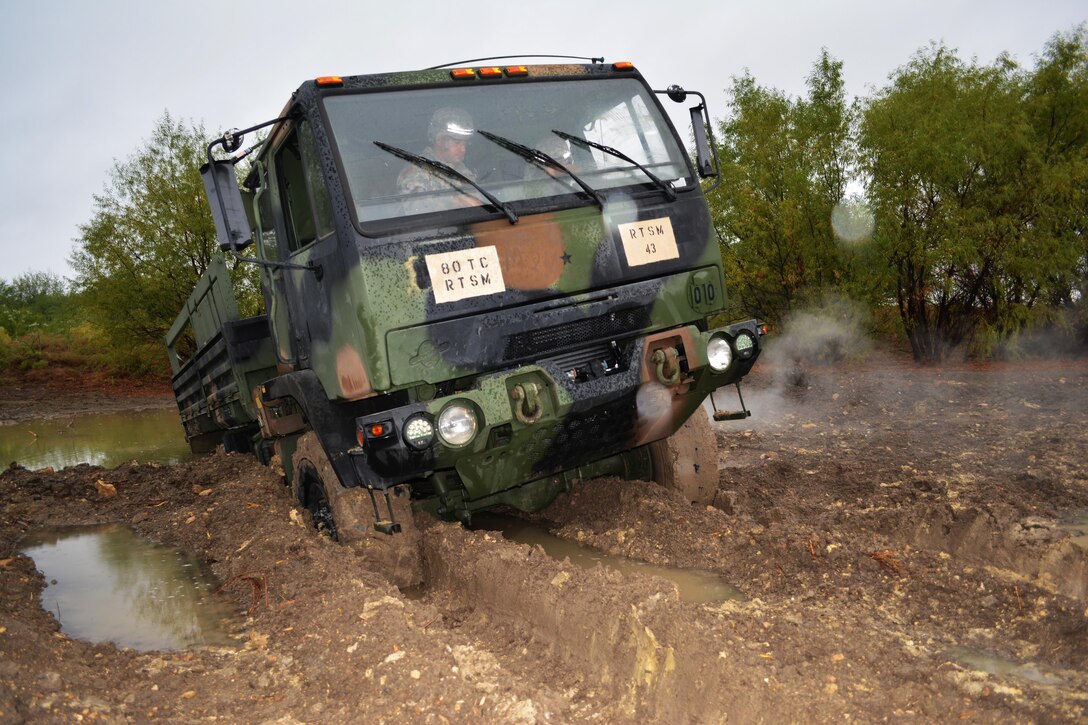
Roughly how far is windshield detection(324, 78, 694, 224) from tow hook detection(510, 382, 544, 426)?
2.77 ft

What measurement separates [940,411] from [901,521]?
193 inches

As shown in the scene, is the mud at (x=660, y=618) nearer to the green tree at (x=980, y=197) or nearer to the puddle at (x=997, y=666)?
the puddle at (x=997, y=666)

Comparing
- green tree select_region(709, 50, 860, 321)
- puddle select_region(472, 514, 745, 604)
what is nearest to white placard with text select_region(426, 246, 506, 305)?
puddle select_region(472, 514, 745, 604)

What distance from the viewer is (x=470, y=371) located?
175 inches

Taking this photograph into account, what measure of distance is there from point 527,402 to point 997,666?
2.24 meters

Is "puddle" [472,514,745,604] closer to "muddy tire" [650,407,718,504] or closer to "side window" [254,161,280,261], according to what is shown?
"muddy tire" [650,407,718,504]

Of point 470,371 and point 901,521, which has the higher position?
point 470,371

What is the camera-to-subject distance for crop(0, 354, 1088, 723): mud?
3.13 meters

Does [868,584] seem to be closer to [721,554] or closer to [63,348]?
[721,554]

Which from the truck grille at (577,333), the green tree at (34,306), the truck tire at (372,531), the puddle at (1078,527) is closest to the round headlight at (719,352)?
the truck grille at (577,333)

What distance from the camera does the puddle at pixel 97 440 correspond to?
1267 cm

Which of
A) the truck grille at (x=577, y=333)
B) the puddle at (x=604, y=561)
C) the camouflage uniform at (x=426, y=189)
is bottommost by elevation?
the puddle at (x=604, y=561)

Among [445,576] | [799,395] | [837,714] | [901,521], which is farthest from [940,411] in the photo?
[837,714]

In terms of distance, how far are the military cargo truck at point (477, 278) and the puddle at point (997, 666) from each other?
188 cm
